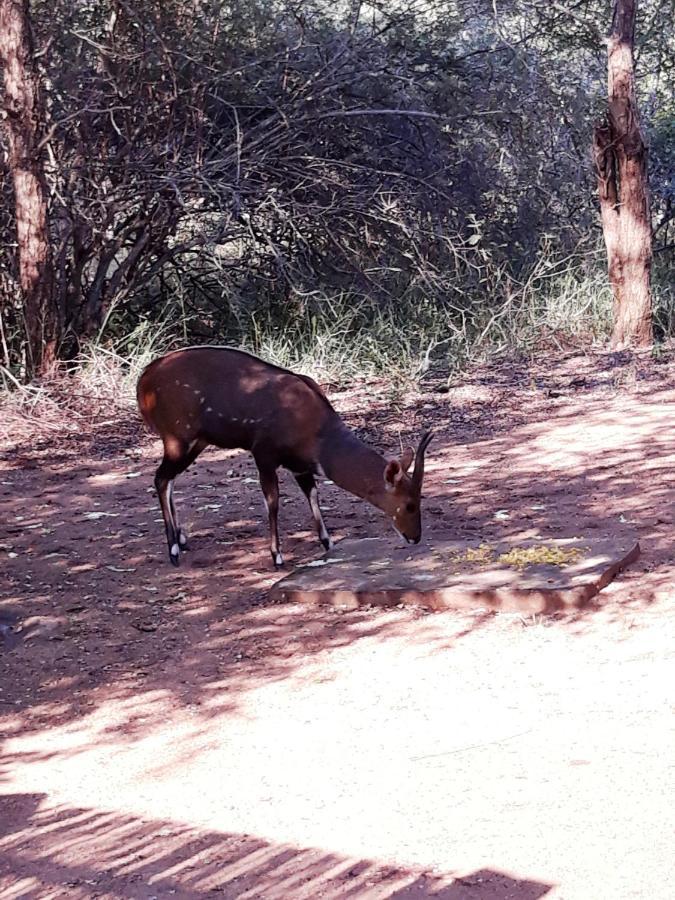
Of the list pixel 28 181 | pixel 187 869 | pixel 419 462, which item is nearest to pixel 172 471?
pixel 419 462

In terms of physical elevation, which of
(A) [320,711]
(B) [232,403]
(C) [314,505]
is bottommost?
(A) [320,711]

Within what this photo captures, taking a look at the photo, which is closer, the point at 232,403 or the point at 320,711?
the point at 320,711

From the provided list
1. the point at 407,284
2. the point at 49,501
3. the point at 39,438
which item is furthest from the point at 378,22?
the point at 49,501

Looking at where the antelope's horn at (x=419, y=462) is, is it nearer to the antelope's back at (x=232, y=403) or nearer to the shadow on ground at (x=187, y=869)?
the antelope's back at (x=232, y=403)

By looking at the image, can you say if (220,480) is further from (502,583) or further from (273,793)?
(273,793)

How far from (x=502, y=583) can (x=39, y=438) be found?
566 centimetres

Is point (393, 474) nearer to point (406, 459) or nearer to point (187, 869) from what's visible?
point (406, 459)

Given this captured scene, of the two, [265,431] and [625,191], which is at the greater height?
[625,191]

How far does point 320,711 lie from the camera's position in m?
5.58

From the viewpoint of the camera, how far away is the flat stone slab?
6.60 metres

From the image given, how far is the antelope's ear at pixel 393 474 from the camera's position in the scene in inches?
292

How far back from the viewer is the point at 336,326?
1370cm

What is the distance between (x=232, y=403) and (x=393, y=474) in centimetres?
107

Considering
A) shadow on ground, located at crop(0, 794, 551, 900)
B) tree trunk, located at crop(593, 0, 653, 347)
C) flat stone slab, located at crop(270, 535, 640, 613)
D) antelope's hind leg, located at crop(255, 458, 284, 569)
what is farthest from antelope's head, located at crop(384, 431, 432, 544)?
tree trunk, located at crop(593, 0, 653, 347)
